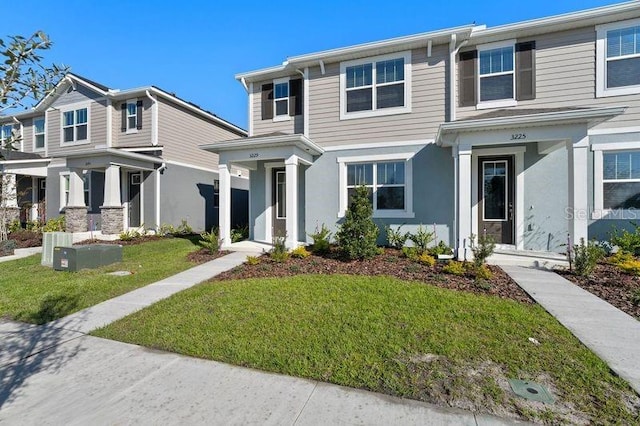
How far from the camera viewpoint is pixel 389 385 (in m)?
2.79

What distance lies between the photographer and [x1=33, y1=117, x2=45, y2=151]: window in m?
16.4

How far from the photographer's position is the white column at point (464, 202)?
25.0ft

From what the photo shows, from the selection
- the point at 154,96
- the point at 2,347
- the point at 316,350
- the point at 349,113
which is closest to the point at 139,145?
the point at 154,96

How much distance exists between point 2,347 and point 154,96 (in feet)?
40.8

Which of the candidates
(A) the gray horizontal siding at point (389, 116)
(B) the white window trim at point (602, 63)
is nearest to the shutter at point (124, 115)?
(A) the gray horizontal siding at point (389, 116)

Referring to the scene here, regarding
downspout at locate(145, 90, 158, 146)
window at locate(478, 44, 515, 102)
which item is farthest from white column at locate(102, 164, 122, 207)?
window at locate(478, 44, 515, 102)

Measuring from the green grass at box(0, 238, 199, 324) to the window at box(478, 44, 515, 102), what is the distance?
9606 mm

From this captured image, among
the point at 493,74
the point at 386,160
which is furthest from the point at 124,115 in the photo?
Answer: the point at 493,74

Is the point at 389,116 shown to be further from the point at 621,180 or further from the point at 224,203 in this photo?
the point at 621,180

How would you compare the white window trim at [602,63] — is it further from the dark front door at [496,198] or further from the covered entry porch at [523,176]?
the dark front door at [496,198]

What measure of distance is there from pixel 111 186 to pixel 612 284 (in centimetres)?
1559

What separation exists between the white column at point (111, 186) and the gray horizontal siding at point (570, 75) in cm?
1438

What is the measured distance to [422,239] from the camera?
28.5 ft

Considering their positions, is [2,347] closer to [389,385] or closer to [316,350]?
[316,350]
